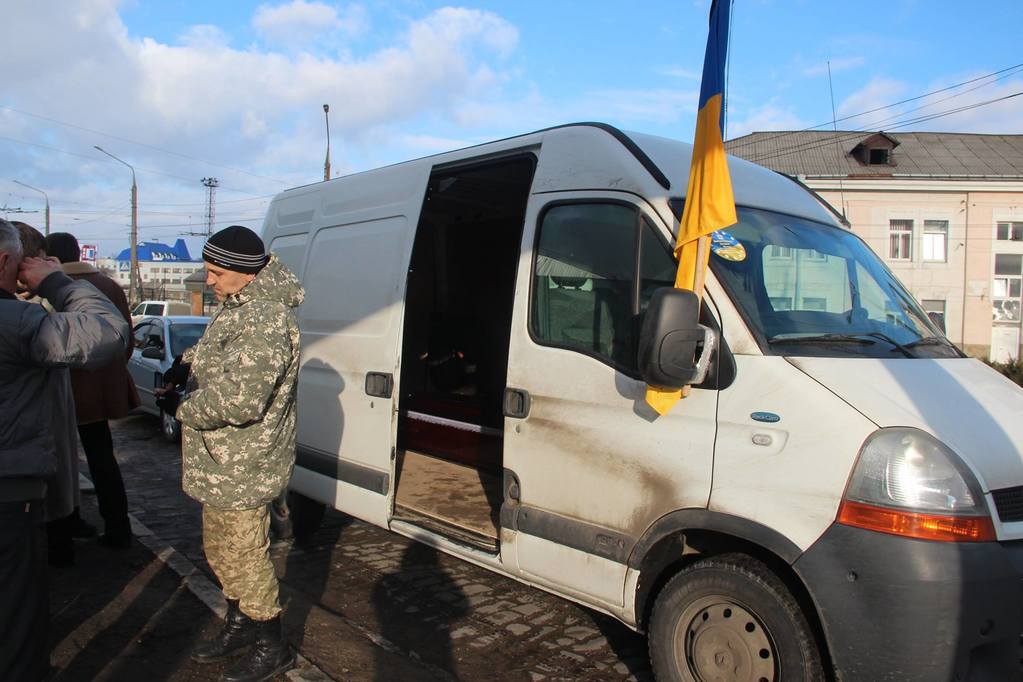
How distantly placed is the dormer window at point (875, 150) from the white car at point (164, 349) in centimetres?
3310

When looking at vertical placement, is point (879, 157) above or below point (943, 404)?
above

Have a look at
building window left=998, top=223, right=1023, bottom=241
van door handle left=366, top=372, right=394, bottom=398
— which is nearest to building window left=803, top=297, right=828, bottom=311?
van door handle left=366, top=372, right=394, bottom=398

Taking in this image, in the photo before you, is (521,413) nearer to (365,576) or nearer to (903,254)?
(365,576)

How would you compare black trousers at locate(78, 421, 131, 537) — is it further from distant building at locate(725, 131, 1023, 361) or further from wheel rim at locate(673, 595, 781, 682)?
distant building at locate(725, 131, 1023, 361)

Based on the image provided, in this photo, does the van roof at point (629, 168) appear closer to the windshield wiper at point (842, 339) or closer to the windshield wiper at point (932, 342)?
the windshield wiper at point (842, 339)

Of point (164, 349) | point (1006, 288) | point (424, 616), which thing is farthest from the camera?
point (1006, 288)

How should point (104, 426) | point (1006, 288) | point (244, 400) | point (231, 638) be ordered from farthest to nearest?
1. point (1006, 288)
2. point (104, 426)
3. point (231, 638)
4. point (244, 400)

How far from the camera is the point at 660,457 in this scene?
312cm

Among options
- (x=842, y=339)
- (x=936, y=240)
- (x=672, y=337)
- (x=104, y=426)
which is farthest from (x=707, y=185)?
(x=936, y=240)

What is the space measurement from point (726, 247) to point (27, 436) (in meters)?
2.81

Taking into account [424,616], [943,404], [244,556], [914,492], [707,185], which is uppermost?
[707,185]

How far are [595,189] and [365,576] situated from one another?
9.94 ft

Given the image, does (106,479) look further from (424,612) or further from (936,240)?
(936,240)

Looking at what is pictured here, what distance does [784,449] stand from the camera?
2.75 m
